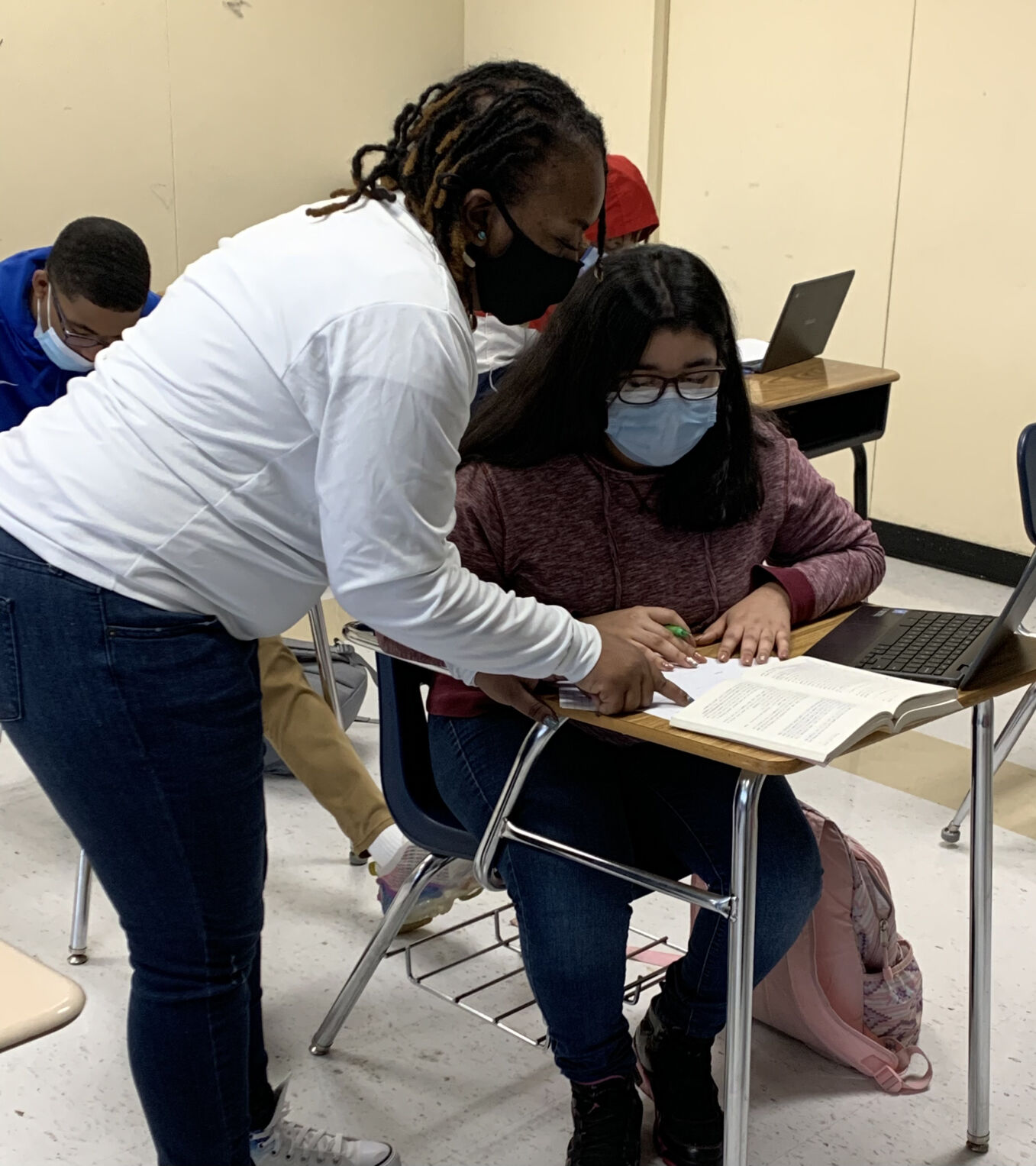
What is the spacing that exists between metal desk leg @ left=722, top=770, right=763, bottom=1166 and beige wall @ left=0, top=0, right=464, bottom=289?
3.70m

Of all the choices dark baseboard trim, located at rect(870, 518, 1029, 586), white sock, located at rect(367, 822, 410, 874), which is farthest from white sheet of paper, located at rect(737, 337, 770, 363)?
white sock, located at rect(367, 822, 410, 874)

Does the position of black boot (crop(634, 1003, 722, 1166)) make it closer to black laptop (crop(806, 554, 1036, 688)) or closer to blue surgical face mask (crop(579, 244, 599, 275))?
black laptop (crop(806, 554, 1036, 688))

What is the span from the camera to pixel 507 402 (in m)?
1.65

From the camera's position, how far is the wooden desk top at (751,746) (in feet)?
4.16

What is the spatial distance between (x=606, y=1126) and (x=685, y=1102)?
149 millimetres

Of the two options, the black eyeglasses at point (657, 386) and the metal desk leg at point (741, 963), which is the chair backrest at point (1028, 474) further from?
the metal desk leg at point (741, 963)

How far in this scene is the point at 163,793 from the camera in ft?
4.00

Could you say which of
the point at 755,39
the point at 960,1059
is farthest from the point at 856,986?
the point at 755,39

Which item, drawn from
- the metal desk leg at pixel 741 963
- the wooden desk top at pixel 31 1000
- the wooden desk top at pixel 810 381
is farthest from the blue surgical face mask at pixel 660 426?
the wooden desk top at pixel 810 381

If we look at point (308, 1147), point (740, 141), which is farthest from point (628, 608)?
point (740, 141)

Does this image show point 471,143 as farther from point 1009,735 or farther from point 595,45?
point 595,45

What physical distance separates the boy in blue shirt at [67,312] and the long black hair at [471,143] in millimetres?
1087

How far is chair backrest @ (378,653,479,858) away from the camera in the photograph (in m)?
1.69

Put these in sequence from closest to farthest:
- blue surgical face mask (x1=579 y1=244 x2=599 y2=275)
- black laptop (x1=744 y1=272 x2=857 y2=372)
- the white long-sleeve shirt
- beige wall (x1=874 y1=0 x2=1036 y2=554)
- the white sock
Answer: the white long-sleeve shirt, blue surgical face mask (x1=579 y1=244 x2=599 y2=275), the white sock, black laptop (x1=744 y1=272 x2=857 y2=372), beige wall (x1=874 y1=0 x2=1036 y2=554)
